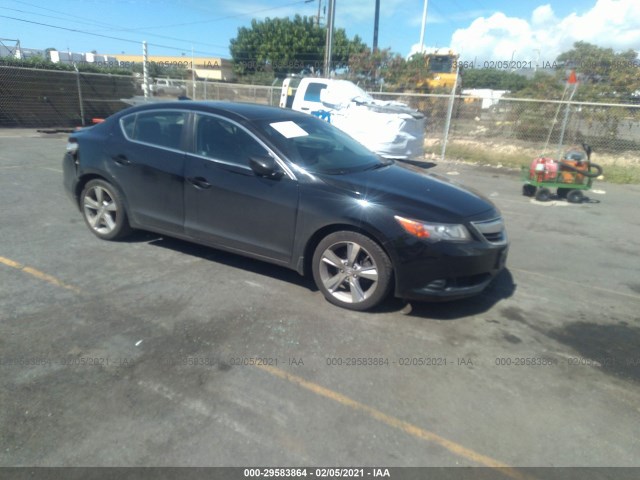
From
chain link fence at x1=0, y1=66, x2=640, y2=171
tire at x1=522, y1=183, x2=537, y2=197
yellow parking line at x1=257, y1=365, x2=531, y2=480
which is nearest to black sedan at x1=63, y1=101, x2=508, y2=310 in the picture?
yellow parking line at x1=257, y1=365, x2=531, y2=480

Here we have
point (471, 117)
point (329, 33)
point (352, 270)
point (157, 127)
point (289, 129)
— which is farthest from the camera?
point (329, 33)

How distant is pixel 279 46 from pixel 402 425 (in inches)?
2000

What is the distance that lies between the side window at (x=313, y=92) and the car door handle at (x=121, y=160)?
898 cm

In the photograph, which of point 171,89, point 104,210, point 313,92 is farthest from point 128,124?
point 171,89

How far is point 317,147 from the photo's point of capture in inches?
167

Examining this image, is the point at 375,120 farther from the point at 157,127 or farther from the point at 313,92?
the point at 157,127

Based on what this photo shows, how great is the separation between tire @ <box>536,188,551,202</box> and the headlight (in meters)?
6.17

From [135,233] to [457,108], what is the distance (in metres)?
14.2

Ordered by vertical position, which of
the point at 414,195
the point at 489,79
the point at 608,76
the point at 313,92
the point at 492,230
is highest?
the point at 489,79

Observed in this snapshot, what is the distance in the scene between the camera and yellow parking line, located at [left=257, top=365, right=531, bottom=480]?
88.0 inches

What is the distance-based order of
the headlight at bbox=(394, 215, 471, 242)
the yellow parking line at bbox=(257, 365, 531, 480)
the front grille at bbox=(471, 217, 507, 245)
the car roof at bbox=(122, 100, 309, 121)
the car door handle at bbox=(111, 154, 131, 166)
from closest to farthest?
the yellow parking line at bbox=(257, 365, 531, 480) < the headlight at bbox=(394, 215, 471, 242) < the front grille at bbox=(471, 217, 507, 245) < the car roof at bbox=(122, 100, 309, 121) < the car door handle at bbox=(111, 154, 131, 166)

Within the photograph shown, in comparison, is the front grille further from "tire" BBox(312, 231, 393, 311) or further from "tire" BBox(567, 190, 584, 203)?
"tire" BBox(567, 190, 584, 203)

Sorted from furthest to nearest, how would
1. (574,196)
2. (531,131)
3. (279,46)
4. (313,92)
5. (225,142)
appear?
(279,46)
(531,131)
(313,92)
(574,196)
(225,142)

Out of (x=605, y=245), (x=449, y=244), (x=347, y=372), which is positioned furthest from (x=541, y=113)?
(x=347, y=372)
